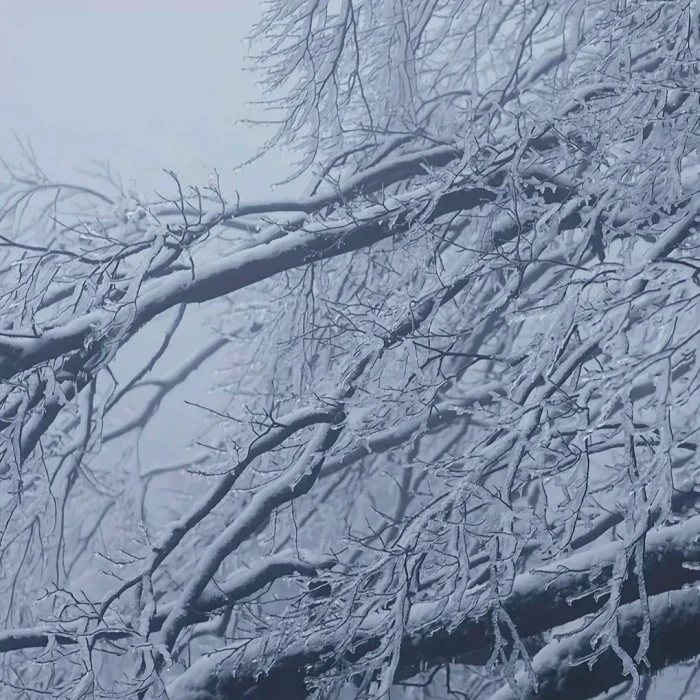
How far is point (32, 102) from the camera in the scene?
9.12 meters

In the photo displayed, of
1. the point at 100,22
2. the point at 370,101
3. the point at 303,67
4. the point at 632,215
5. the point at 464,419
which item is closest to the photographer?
the point at 632,215

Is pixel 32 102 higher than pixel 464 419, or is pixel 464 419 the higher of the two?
pixel 32 102

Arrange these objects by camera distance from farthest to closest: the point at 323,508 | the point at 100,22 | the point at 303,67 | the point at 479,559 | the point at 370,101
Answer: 1. the point at 100,22
2. the point at 323,508
3. the point at 370,101
4. the point at 303,67
5. the point at 479,559

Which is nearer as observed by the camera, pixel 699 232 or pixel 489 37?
pixel 699 232

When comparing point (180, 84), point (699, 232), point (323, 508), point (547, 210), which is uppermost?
point (180, 84)

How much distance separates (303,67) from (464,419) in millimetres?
2895

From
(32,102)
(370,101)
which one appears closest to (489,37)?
(370,101)

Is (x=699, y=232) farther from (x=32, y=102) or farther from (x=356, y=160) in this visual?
(x=32, y=102)

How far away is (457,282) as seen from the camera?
2.97 meters

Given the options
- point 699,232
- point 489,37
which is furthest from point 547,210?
point 489,37

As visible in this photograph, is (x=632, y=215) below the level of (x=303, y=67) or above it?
below

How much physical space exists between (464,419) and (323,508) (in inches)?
59.5

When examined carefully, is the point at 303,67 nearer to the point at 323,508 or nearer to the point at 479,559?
the point at 479,559

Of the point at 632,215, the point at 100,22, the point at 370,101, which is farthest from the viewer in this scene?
the point at 100,22
